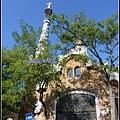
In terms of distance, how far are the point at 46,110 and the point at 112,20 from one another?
5780mm

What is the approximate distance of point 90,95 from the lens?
11.1 meters

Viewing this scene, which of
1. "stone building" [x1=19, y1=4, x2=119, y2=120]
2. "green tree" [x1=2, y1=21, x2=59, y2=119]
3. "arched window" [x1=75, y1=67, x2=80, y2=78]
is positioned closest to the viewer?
"green tree" [x1=2, y1=21, x2=59, y2=119]

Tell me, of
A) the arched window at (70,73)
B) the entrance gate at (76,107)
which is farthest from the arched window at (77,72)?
the entrance gate at (76,107)

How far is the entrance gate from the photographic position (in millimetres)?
10938

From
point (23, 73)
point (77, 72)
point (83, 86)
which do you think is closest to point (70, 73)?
point (77, 72)

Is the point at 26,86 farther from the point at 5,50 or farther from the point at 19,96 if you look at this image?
the point at 5,50

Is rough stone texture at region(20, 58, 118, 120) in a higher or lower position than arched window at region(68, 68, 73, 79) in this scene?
lower

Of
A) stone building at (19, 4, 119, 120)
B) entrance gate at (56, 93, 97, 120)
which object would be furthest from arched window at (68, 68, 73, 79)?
entrance gate at (56, 93, 97, 120)

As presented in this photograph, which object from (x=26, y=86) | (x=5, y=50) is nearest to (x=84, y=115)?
(x=26, y=86)

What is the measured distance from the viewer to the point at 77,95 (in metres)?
11.2

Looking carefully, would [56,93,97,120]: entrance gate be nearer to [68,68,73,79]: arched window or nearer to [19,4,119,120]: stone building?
[19,4,119,120]: stone building

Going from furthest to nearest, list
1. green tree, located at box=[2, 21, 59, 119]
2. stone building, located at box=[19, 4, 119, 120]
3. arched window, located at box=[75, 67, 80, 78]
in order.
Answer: arched window, located at box=[75, 67, 80, 78] → stone building, located at box=[19, 4, 119, 120] → green tree, located at box=[2, 21, 59, 119]

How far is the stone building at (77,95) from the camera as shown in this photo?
10.9 m

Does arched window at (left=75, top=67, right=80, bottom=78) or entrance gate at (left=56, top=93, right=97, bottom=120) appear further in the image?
arched window at (left=75, top=67, right=80, bottom=78)
